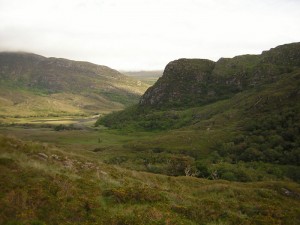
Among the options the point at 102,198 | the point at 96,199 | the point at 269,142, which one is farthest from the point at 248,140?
the point at 96,199

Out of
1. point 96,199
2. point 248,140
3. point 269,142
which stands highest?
point 96,199

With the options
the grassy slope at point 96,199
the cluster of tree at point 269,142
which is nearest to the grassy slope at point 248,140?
the cluster of tree at point 269,142

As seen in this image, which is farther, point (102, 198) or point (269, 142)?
point (269, 142)

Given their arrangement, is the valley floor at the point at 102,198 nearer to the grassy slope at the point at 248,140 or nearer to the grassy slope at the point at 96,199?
the grassy slope at the point at 96,199

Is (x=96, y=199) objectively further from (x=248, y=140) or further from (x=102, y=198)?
(x=248, y=140)

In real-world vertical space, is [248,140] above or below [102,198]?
below

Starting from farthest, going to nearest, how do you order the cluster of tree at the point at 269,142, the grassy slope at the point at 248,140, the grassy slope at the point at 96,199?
1. the cluster of tree at the point at 269,142
2. the grassy slope at the point at 248,140
3. the grassy slope at the point at 96,199

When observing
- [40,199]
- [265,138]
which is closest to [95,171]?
[40,199]

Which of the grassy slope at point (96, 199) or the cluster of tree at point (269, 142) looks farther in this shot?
the cluster of tree at point (269, 142)

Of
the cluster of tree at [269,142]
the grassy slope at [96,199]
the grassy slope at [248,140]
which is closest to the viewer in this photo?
the grassy slope at [96,199]

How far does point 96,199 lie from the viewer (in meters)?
22.0

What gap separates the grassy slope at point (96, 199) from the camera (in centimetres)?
1875

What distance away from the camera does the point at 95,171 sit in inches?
1200

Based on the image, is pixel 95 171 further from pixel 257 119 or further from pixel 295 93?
pixel 295 93
